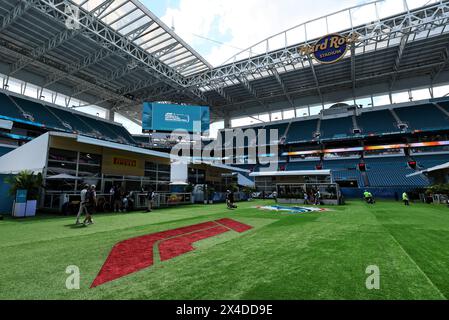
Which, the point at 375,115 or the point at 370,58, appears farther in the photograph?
the point at 375,115

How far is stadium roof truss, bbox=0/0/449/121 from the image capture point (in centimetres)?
2019

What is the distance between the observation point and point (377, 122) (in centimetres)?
3734

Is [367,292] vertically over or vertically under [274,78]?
under

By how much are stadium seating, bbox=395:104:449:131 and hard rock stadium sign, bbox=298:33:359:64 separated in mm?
20549

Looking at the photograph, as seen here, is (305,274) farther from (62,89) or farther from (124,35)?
(62,89)

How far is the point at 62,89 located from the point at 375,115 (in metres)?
50.8

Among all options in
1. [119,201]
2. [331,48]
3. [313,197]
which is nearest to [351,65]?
[331,48]

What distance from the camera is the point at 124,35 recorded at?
74.6ft

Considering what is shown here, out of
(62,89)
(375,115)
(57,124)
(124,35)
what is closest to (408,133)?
(375,115)

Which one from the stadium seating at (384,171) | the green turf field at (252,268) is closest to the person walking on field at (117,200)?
the green turf field at (252,268)

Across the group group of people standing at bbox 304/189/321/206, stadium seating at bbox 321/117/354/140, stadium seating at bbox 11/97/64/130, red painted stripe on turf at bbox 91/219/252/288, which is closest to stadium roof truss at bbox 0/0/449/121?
stadium seating at bbox 11/97/64/130

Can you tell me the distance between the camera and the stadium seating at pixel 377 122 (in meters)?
35.8

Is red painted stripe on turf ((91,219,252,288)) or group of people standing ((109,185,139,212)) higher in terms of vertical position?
group of people standing ((109,185,139,212))

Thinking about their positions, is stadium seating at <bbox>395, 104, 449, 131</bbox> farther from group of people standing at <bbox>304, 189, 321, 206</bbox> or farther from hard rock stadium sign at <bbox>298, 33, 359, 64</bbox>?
group of people standing at <bbox>304, 189, 321, 206</bbox>
